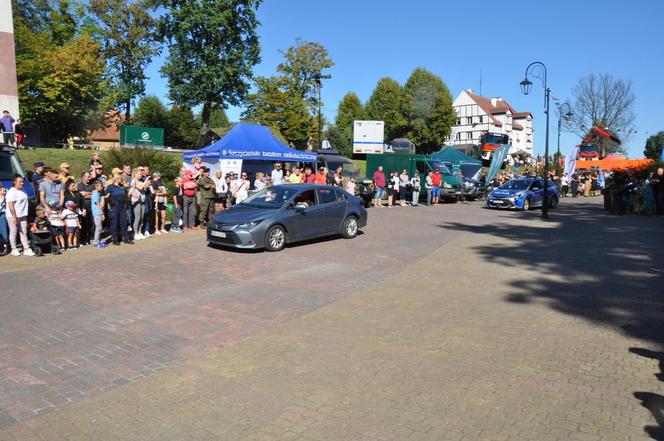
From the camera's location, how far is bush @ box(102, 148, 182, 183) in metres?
19.5

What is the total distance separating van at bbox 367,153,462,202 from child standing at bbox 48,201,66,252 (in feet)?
59.1

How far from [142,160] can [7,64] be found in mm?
17394

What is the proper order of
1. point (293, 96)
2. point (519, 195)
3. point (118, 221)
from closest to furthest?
point (118, 221) → point (519, 195) → point (293, 96)

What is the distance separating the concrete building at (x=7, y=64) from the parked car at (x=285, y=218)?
2490 centimetres

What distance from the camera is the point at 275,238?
11688 mm

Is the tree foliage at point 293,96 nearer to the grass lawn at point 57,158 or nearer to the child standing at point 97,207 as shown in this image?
the grass lawn at point 57,158

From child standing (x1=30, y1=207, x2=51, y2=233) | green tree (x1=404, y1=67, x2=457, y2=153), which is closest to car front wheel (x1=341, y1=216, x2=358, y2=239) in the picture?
child standing (x1=30, y1=207, x2=51, y2=233)

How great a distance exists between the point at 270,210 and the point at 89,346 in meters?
6.57

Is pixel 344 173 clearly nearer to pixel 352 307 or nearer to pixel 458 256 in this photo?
pixel 458 256

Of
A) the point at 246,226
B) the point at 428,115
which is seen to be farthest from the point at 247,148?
the point at 428,115

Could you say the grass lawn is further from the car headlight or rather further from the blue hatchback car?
the blue hatchback car

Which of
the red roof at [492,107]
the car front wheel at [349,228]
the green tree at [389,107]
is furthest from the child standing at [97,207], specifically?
the red roof at [492,107]

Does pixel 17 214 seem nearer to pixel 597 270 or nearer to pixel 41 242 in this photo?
pixel 41 242

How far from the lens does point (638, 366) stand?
5.22 meters
